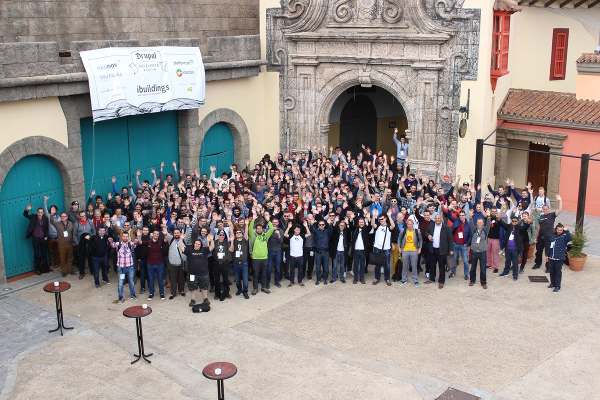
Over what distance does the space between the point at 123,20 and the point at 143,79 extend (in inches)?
69.6

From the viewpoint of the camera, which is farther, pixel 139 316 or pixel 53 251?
pixel 53 251

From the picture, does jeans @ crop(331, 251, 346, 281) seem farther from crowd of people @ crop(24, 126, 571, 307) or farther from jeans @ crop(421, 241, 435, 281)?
jeans @ crop(421, 241, 435, 281)

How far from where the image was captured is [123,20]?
17.5 meters

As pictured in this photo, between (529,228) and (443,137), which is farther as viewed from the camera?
(443,137)

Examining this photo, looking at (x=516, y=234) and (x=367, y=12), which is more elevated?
(x=367, y=12)

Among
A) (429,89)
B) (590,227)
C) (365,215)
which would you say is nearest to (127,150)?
(365,215)

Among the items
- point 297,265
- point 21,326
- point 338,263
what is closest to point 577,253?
point 338,263

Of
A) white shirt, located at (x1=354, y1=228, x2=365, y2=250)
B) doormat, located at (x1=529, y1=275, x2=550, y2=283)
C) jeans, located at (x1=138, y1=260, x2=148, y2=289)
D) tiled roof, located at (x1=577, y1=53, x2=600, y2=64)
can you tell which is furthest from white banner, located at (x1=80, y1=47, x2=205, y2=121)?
tiled roof, located at (x1=577, y1=53, x2=600, y2=64)

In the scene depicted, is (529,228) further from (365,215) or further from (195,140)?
(195,140)

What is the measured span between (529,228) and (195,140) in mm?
8887

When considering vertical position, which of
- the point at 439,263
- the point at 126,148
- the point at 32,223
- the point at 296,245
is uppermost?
the point at 126,148

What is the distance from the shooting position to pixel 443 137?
19.1 metres

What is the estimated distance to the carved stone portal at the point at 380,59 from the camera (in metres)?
18.4

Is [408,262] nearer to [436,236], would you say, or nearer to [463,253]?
[436,236]
